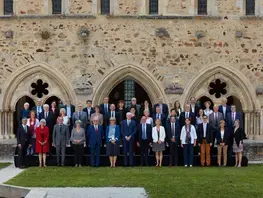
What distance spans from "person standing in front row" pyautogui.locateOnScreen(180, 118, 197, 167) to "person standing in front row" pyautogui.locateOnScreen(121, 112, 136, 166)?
4.41 feet

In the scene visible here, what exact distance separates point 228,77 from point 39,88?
6624 millimetres

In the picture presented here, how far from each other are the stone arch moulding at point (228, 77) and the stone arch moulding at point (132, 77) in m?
0.97

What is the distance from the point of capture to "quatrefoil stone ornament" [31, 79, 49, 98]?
22.3 metres

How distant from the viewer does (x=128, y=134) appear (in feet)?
57.0

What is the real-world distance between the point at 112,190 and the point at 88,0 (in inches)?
397

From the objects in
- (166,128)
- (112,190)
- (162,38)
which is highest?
(162,38)

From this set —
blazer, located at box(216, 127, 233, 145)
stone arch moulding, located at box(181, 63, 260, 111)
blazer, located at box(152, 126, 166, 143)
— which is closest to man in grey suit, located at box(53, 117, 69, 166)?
blazer, located at box(152, 126, 166, 143)

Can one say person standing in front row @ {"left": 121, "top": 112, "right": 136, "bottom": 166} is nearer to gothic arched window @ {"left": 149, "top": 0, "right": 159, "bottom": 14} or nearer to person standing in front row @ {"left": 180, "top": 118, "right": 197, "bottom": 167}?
person standing in front row @ {"left": 180, "top": 118, "right": 197, "bottom": 167}

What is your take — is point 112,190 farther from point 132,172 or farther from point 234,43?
point 234,43

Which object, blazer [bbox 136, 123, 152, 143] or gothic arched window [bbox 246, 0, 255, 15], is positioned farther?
gothic arched window [bbox 246, 0, 255, 15]

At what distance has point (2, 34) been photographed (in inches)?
864

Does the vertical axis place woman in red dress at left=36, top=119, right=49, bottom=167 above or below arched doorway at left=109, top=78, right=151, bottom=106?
below

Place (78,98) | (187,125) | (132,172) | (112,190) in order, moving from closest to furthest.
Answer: (112,190) → (132,172) → (187,125) → (78,98)

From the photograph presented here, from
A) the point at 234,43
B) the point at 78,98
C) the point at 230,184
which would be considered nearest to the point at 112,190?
the point at 230,184
